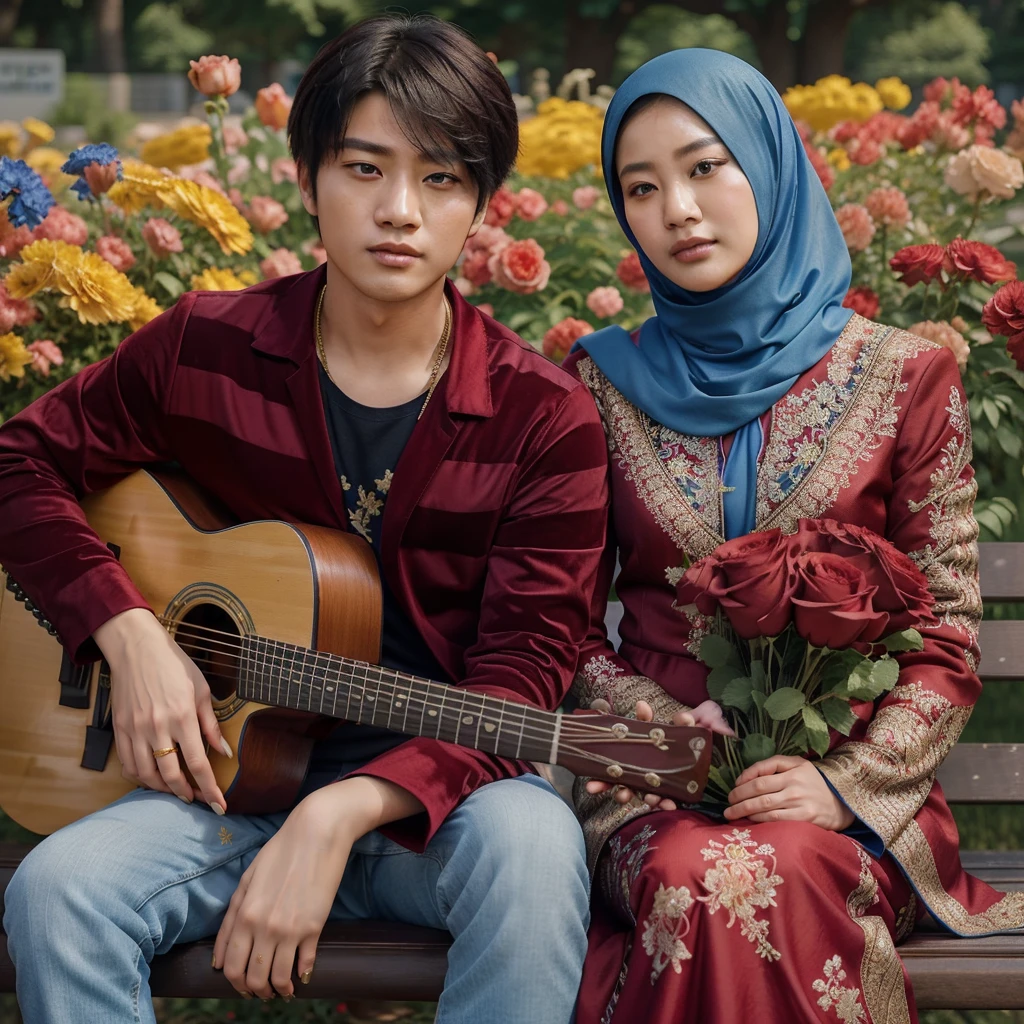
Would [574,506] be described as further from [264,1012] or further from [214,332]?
[264,1012]

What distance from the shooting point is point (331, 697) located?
239 cm

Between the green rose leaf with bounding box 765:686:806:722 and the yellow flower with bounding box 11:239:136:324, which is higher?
the yellow flower with bounding box 11:239:136:324

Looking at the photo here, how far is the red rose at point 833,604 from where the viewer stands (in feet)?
7.34

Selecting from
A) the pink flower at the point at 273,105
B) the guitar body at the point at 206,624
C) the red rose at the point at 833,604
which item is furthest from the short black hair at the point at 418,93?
the pink flower at the point at 273,105

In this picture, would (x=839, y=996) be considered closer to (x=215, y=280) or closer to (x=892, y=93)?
(x=215, y=280)

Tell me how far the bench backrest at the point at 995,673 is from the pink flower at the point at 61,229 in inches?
69.2

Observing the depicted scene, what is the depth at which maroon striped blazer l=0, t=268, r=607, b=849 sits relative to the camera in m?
2.59

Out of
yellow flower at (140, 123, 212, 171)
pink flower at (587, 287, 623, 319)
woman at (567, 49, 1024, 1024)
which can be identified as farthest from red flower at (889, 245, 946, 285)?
yellow flower at (140, 123, 212, 171)

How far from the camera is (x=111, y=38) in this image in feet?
64.0

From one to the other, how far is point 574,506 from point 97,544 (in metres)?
0.90

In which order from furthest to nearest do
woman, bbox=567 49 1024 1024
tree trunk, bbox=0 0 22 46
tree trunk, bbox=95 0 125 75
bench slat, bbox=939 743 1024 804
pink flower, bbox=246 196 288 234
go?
tree trunk, bbox=95 0 125 75 → tree trunk, bbox=0 0 22 46 → pink flower, bbox=246 196 288 234 → bench slat, bbox=939 743 1024 804 → woman, bbox=567 49 1024 1024

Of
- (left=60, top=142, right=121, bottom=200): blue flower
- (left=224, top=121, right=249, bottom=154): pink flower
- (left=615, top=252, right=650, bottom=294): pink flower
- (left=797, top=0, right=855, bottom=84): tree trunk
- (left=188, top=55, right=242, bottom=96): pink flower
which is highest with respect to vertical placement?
(left=797, top=0, right=855, bottom=84): tree trunk

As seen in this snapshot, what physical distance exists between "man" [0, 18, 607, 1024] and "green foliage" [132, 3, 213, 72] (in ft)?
59.4

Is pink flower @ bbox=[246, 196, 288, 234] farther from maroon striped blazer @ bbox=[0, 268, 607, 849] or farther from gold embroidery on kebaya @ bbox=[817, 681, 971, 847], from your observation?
gold embroidery on kebaya @ bbox=[817, 681, 971, 847]
